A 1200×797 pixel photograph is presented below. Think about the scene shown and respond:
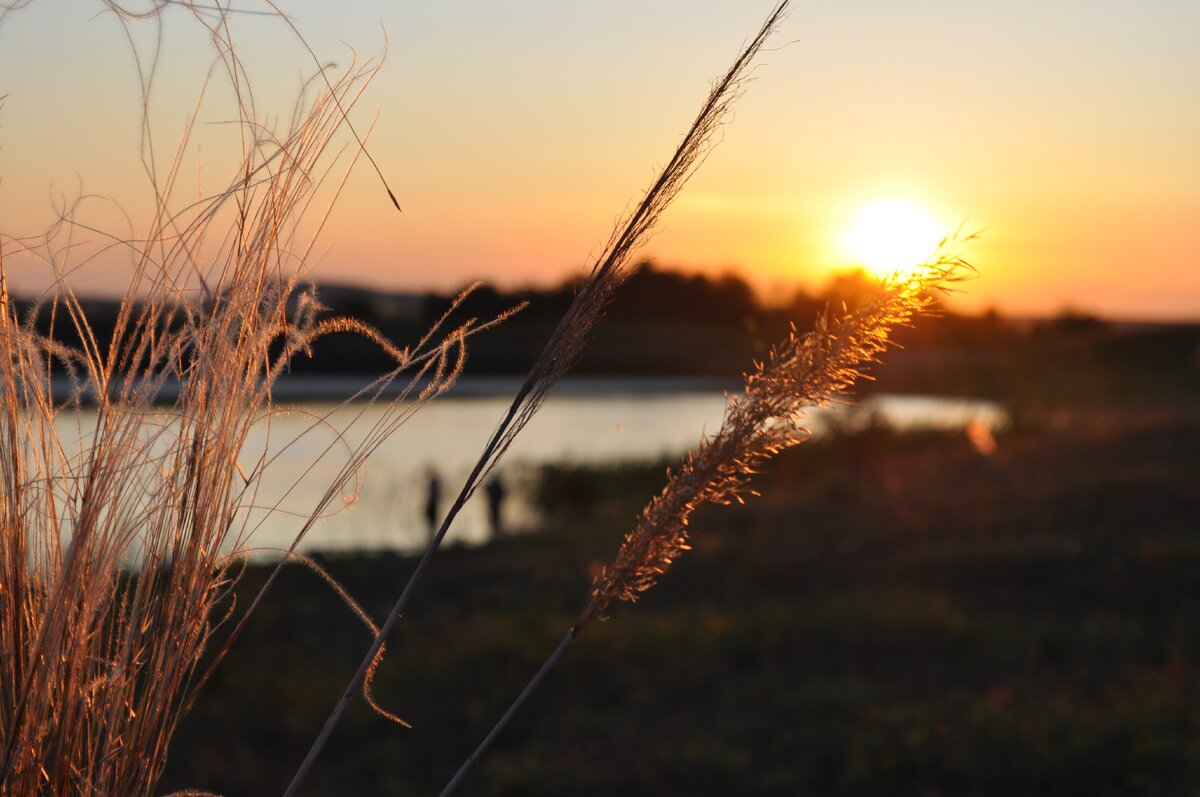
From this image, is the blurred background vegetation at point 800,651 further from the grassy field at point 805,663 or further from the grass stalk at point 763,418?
the grass stalk at point 763,418

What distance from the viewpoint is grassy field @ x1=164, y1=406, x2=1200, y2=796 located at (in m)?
5.46

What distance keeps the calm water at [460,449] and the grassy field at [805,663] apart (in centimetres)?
151

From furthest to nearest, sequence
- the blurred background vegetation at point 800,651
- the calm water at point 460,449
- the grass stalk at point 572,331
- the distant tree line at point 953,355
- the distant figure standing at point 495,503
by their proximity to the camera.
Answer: the distant tree line at point 953,355, the calm water at point 460,449, the distant figure standing at point 495,503, the blurred background vegetation at point 800,651, the grass stalk at point 572,331

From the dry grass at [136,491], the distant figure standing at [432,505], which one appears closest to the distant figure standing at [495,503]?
the distant figure standing at [432,505]

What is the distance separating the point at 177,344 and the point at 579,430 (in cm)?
2334

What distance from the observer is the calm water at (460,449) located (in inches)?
616

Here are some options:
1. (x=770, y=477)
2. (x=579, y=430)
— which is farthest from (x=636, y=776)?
(x=579, y=430)

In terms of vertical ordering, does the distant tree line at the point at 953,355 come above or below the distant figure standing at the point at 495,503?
above

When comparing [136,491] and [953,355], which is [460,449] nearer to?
[953,355]

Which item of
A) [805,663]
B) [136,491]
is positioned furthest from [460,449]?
[136,491]

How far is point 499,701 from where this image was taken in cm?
673

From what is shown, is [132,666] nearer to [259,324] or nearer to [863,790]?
[259,324]

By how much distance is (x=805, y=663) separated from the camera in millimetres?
6895

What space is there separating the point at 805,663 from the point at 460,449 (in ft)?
54.1
